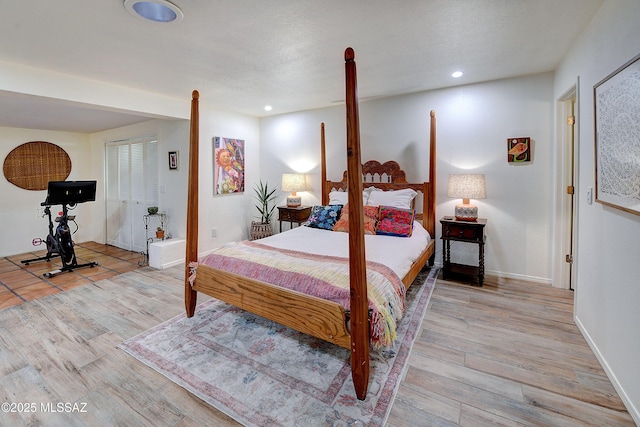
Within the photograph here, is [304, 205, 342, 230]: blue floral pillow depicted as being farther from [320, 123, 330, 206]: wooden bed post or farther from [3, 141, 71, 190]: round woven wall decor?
[3, 141, 71, 190]: round woven wall decor

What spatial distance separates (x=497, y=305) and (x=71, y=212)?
295 inches

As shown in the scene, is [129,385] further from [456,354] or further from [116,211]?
[116,211]

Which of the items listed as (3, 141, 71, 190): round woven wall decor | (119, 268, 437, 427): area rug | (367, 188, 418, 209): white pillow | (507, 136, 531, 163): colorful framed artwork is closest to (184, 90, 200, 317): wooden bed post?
(119, 268, 437, 427): area rug

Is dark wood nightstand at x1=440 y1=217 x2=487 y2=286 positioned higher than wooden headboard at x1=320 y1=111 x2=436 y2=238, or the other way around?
wooden headboard at x1=320 y1=111 x2=436 y2=238

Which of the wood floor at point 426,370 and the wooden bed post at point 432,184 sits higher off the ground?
the wooden bed post at point 432,184

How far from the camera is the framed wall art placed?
4.96 ft

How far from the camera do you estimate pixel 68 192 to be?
4086mm

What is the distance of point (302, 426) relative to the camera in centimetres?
150

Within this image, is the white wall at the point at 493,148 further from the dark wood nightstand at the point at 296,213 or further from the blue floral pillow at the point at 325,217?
the dark wood nightstand at the point at 296,213

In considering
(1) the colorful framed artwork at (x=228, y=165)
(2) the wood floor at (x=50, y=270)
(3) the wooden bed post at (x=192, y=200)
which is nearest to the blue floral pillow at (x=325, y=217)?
(3) the wooden bed post at (x=192, y=200)

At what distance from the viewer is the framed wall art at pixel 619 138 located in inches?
59.6

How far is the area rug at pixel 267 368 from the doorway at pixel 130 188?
10.3ft

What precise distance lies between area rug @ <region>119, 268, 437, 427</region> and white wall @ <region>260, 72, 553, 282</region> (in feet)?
5.64

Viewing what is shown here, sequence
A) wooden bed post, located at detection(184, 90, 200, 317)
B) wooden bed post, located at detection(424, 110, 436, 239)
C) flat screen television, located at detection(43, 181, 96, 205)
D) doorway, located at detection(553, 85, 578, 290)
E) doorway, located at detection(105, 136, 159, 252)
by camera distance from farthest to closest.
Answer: doorway, located at detection(105, 136, 159, 252) < flat screen television, located at detection(43, 181, 96, 205) < wooden bed post, located at detection(424, 110, 436, 239) < doorway, located at detection(553, 85, 578, 290) < wooden bed post, located at detection(184, 90, 200, 317)
